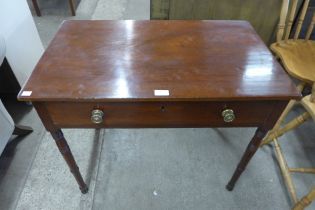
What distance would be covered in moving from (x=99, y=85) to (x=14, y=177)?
0.90 meters

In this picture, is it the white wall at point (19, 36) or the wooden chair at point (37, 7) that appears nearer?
the white wall at point (19, 36)

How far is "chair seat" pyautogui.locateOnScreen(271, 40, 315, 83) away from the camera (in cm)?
112


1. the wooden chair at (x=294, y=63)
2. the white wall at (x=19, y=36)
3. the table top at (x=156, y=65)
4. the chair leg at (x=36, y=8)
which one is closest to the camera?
the table top at (x=156, y=65)

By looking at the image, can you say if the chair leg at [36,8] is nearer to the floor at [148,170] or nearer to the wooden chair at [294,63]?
the floor at [148,170]

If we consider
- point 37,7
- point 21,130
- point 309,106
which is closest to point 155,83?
point 309,106

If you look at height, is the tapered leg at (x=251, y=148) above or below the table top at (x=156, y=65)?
below

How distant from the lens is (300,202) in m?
1.05

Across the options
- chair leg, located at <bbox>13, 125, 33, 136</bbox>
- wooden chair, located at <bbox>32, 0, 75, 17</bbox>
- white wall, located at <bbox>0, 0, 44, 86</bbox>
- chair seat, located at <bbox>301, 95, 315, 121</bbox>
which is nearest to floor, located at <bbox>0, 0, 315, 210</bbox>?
chair leg, located at <bbox>13, 125, 33, 136</bbox>

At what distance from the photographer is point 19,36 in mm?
1395

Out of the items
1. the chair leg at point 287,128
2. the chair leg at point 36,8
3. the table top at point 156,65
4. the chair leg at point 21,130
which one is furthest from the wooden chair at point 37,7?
the chair leg at point 287,128

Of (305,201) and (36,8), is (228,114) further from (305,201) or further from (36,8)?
(36,8)

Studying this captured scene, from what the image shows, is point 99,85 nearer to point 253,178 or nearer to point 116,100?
point 116,100

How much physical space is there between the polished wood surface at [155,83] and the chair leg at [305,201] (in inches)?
14.8

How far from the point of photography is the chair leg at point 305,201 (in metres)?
1.00
